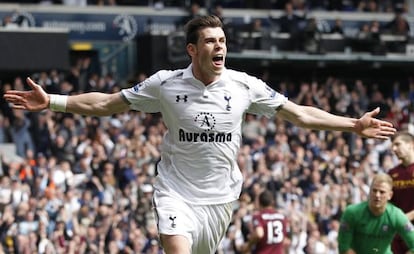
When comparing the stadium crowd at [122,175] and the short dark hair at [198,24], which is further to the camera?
the stadium crowd at [122,175]

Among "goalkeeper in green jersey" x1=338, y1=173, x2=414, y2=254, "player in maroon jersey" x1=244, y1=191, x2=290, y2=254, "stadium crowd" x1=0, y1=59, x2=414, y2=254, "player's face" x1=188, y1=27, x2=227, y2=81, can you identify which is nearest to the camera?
"player's face" x1=188, y1=27, x2=227, y2=81

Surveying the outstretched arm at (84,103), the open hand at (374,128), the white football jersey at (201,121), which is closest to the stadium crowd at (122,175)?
the outstretched arm at (84,103)

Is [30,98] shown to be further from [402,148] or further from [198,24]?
[402,148]

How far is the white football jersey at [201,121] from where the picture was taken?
925cm

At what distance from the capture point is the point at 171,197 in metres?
9.29

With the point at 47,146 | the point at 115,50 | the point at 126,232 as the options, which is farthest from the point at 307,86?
the point at 126,232

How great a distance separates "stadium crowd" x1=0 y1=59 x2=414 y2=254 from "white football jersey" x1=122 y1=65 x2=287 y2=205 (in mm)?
8366

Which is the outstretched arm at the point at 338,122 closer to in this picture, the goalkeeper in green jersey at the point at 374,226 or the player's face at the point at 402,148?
the goalkeeper in green jersey at the point at 374,226

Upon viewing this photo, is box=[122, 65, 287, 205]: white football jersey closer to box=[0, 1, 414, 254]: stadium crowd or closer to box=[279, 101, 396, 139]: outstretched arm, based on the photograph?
box=[279, 101, 396, 139]: outstretched arm

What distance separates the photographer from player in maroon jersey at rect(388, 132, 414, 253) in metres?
12.1

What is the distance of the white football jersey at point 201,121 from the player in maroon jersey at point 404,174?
3.07 meters

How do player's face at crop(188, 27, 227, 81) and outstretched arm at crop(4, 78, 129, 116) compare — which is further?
outstretched arm at crop(4, 78, 129, 116)

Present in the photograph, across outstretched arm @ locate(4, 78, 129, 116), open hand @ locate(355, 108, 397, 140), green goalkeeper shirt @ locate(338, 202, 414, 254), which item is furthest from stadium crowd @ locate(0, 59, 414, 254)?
open hand @ locate(355, 108, 397, 140)

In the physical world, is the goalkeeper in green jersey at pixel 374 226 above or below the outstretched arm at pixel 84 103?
below
